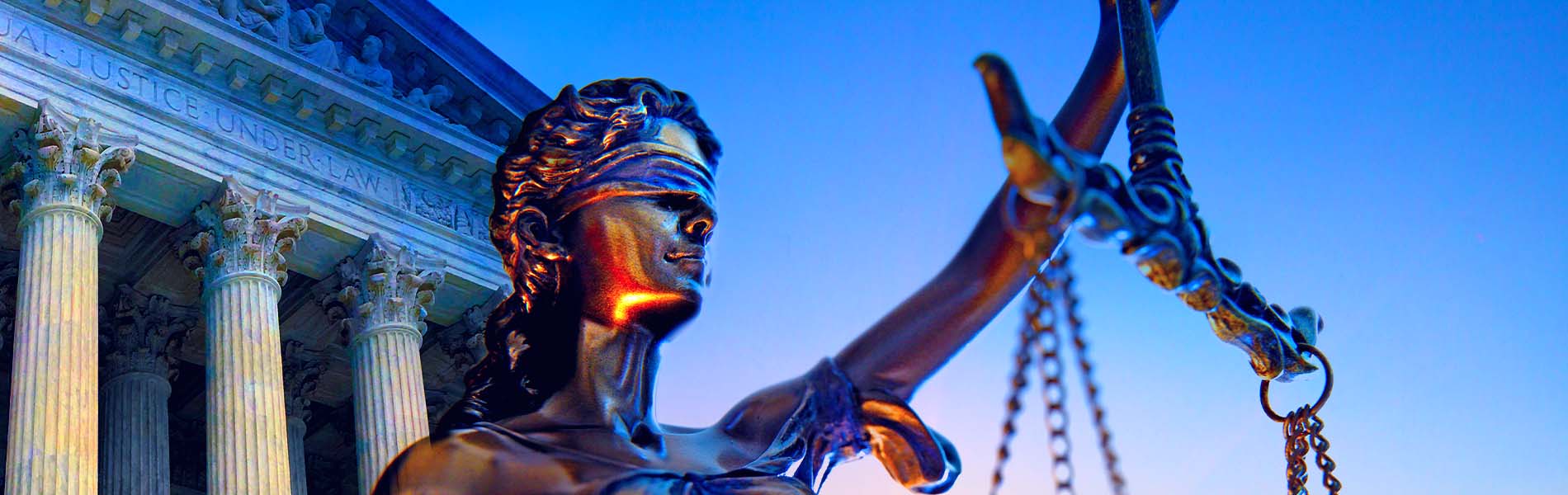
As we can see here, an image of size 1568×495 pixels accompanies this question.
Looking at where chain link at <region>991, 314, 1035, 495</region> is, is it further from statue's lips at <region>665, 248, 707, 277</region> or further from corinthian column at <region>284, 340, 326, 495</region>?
corinthian column at <region>284, 340, 326, 495</region>

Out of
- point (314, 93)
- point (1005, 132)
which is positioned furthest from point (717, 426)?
point (314, 93)

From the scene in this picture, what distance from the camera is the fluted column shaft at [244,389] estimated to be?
17.9 meters

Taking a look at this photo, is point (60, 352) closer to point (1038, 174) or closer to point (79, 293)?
point (79, 293)

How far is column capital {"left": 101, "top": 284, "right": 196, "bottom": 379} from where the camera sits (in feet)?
71.2

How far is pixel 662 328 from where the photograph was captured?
12.8 ft

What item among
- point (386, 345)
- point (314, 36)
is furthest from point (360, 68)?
point (386, 345)

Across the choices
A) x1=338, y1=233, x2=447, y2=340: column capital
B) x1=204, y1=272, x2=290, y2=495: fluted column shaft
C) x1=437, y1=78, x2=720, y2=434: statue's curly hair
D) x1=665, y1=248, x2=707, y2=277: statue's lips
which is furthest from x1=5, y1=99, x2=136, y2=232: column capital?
x1=665, y1=248, x2=707, y2=277: statue's lips

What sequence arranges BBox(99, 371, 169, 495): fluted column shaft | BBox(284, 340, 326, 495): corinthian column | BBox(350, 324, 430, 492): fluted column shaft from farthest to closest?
BBox(284, 340, 326, 495): corinthian column < BBox(99, 371, 169, 495): fluted column shaft < BBox(350, 324, 430, 492): fluted column shaft

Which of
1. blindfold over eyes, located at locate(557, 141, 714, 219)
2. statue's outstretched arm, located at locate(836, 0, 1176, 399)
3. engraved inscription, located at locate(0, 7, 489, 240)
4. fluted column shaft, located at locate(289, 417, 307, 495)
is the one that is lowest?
statue's outstretched arm, located at locate(836, 0, 1176, 399)

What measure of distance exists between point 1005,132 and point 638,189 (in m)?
1.43

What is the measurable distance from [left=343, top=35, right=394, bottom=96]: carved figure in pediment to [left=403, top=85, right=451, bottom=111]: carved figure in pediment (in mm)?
304

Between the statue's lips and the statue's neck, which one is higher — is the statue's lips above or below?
above

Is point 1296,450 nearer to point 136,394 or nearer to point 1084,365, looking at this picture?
point 1084,365

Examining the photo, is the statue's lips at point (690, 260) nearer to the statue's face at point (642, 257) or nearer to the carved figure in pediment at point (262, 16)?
the statue's face at point (642, 257)
